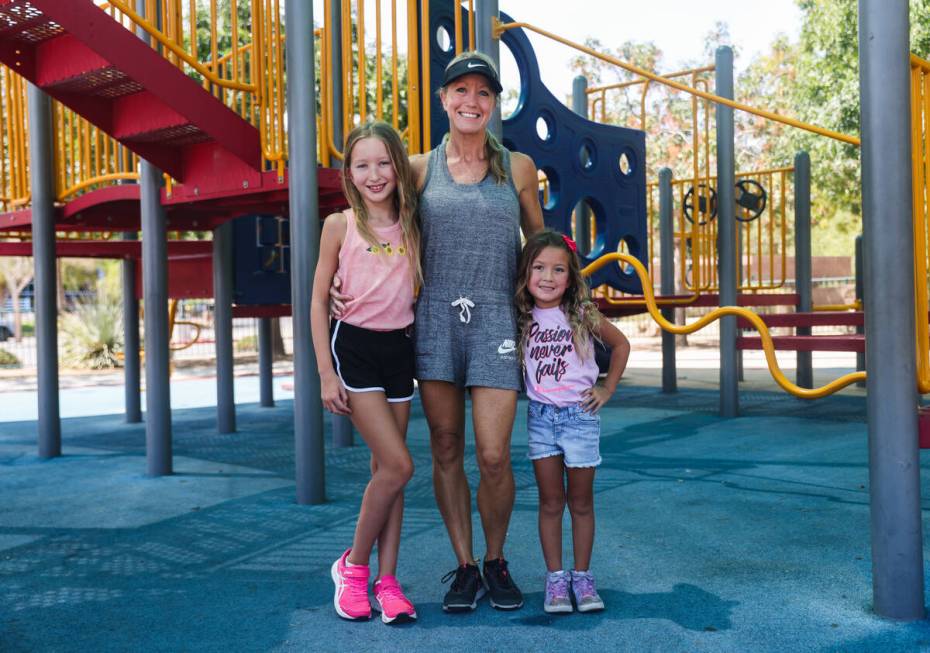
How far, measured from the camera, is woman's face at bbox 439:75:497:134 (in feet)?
9.29

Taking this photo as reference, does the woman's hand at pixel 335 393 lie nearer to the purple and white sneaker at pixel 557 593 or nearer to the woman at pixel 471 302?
the woman at pixel 471 302

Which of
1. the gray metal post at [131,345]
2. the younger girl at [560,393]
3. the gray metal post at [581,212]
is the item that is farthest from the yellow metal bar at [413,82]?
the gray metal post at [581,212]

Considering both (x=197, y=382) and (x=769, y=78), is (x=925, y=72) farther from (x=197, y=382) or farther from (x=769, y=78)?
(x=769, y=78)

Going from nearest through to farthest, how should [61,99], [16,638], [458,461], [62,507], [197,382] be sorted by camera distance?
[16,638] → [458,461] → [62,507] → [61,99] → [197,382]

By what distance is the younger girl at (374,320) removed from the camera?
9.23 feet

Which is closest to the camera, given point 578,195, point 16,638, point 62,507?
point 16,638

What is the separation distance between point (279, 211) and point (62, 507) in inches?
88.9

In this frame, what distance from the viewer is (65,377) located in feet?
Result: 50.4

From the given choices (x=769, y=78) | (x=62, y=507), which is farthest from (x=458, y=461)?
(x=769, y=78)

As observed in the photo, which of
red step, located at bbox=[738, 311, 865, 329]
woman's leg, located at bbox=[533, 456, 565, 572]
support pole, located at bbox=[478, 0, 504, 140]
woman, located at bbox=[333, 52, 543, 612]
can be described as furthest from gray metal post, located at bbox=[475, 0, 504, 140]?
red step, located at bbox=[738, 311, 865, 329]

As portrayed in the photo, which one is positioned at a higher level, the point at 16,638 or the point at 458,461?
the point at 458,461

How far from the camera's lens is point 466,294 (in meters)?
2.82

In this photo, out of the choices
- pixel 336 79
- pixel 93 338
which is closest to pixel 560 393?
pixel 336 79

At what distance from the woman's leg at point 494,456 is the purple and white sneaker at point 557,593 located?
19 cm
